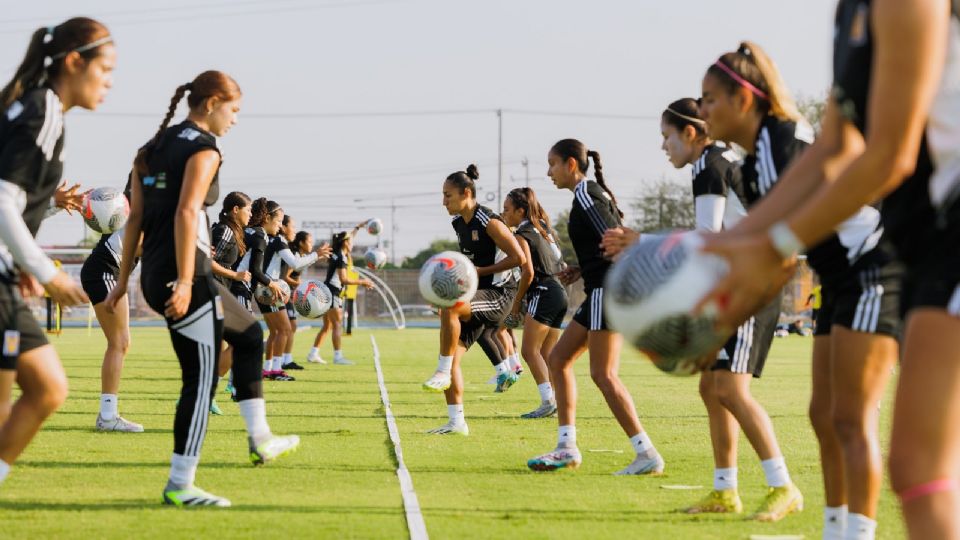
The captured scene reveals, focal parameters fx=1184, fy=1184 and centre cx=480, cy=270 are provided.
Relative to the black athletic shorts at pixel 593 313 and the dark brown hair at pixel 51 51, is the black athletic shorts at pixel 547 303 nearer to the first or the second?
the black athletic shorts at pixel 593 313

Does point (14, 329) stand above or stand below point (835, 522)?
above

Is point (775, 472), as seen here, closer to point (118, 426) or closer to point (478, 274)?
point (478, 274)

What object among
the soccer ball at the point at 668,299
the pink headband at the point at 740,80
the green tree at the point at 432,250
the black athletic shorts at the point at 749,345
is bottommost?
→ the green tree at the point at 432,250

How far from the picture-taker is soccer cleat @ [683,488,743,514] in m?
6.77

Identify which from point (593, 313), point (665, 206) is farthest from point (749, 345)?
point (665, 206)

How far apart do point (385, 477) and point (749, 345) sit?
111 inches

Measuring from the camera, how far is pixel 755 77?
527 centimetres

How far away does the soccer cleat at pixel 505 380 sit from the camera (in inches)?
605

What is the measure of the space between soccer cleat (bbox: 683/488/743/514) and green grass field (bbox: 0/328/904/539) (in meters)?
0.13

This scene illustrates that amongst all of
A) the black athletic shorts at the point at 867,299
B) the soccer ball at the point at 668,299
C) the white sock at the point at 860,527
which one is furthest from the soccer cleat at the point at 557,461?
the soccer ball at the point at 668,299

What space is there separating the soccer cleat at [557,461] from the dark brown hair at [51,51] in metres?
4.34

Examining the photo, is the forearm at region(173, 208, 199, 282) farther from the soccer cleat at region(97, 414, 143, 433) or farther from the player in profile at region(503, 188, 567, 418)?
the player in profile at region(503, 188, 567, 418)

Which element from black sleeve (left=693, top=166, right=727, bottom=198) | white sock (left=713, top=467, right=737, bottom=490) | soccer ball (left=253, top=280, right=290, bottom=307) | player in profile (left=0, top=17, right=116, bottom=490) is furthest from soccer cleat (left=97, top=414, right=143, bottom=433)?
black sleeve (left=693, top=166, right=727, bottom=198)

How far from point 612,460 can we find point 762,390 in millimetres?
7766
